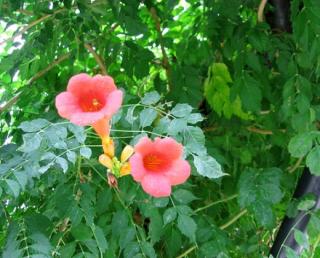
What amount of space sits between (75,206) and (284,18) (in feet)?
3.45

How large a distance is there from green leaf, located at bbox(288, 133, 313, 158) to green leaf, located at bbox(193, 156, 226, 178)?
0.53m

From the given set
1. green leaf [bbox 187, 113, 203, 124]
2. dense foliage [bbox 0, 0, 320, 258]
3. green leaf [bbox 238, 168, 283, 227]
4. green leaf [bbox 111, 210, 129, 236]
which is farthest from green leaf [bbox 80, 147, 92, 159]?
green leaf [bbox 238, 168, 283, 227]

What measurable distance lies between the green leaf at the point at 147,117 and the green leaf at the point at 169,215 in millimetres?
307

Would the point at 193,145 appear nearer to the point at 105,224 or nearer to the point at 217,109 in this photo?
the point at 105,224

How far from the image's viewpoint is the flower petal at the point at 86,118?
0.88 meters

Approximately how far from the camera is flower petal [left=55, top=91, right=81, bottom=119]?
90 centimetres

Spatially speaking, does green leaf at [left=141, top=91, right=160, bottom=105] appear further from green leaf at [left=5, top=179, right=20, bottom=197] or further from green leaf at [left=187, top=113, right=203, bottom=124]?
green leaf at [left=5, top=179, right=20, bottom=197]

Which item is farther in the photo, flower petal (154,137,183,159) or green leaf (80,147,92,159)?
green leaf (80,147,92,159)

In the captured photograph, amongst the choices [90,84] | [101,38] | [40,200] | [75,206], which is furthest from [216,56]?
[90,84]

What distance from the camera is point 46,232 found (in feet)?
4.30

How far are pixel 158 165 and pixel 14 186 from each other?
320 mm

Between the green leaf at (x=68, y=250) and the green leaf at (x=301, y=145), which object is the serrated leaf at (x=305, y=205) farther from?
the green leaf at (x=68, y=250)

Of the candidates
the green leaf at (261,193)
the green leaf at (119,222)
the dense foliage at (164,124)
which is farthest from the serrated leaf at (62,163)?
the green leaf at (261,193)

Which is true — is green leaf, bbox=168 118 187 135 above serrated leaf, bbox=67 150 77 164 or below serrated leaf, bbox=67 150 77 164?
below
